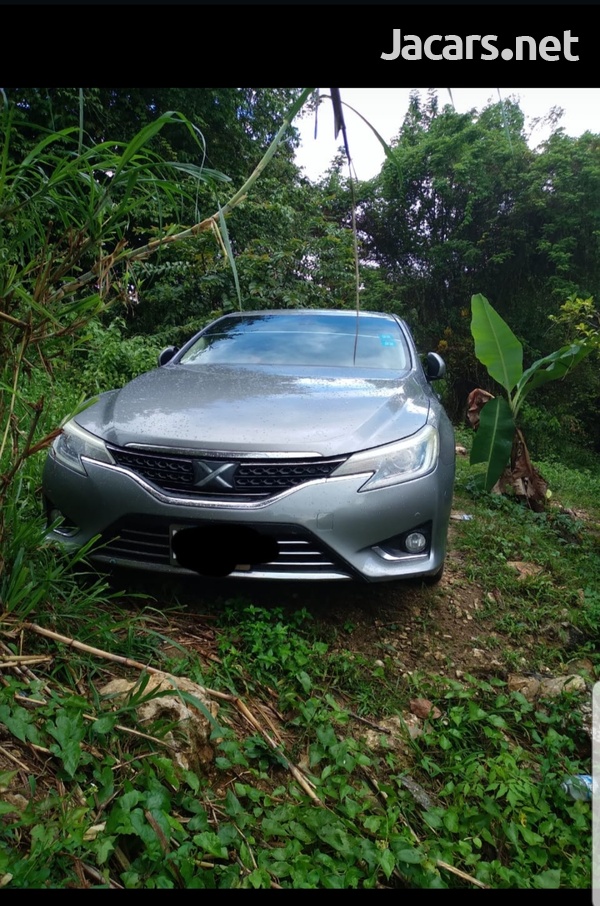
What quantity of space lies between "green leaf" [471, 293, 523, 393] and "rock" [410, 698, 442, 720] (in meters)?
2.84

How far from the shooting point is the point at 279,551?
1963 millimetres

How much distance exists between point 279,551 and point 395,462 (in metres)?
0.55

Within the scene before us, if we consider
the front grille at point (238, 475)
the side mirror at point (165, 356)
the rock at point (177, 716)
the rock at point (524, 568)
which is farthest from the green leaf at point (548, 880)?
the side mirror at point (165, 356)

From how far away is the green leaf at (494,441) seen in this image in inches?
150

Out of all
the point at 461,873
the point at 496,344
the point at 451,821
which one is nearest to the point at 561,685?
the point at 451,821

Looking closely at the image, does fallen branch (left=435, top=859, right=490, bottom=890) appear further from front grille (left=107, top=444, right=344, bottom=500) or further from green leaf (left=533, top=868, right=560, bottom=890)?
front grille (left=107, top=444, right=344, bottom=500)

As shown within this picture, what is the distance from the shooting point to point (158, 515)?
1.95 m

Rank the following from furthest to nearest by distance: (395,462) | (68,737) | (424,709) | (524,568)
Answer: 1. (524,568)
2. (395,462)
3. (424,709)
4. (68,737)

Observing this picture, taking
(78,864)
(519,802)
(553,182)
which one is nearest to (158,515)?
(78,864)

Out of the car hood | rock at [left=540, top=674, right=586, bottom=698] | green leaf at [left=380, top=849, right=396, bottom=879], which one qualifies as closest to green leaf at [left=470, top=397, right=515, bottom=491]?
the car hood

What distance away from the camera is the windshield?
122 inches

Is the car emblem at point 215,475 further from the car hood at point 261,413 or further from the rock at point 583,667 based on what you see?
the rock at point 583,667

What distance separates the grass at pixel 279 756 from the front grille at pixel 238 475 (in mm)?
456

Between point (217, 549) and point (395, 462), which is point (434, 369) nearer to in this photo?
point (395, 462)
